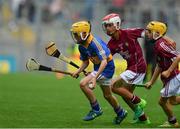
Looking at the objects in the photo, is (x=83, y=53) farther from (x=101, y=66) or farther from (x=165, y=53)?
(x=165, y=53)

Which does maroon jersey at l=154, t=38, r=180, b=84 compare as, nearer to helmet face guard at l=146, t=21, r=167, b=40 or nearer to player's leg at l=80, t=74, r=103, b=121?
helmet face guard at l=146, t=21, r=167, b=40

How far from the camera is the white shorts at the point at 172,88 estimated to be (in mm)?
12799

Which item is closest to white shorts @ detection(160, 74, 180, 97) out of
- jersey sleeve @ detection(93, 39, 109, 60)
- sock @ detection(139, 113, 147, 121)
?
sock @ detection(139, 113, 147, 121)

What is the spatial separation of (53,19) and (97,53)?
19.5 m

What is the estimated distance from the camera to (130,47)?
13.9m

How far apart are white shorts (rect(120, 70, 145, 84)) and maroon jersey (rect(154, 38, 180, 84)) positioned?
97 centimetres

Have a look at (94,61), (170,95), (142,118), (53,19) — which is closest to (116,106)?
(142,118)

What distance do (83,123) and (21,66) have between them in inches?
766

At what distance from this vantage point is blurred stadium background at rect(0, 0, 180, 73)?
1230 inches

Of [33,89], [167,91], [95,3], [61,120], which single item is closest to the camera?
[167,91]

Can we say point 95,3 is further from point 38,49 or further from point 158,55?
point 158,55

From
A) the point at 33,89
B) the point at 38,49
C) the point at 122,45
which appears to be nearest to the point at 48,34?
the point at 38,49

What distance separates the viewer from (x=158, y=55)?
42.4ft

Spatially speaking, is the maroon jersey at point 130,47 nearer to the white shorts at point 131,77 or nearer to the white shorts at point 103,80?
the white shorts at point 131,77
